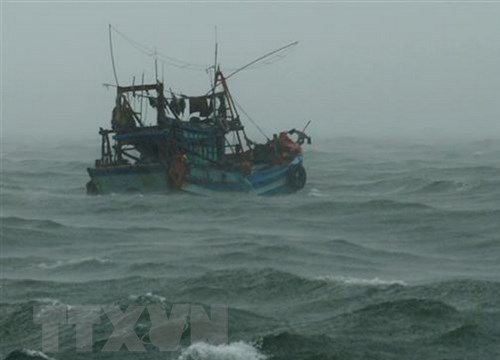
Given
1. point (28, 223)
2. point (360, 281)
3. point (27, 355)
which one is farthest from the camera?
point (28, 223)

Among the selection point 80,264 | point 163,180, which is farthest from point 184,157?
point 80,264

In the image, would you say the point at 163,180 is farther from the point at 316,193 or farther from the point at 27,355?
the point at 27,355

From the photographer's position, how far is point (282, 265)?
1307 inches

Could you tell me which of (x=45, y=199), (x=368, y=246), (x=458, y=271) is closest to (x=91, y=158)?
(x=45, y=199)

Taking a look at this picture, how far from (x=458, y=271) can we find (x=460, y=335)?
27.8 feet

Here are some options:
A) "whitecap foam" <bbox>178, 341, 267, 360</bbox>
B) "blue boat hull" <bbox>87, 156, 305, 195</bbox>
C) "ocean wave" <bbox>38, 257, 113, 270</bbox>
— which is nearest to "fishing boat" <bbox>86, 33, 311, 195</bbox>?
"blue boat hull" <bbox>87, 156, 305, 195</bbox>

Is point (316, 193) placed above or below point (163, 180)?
below

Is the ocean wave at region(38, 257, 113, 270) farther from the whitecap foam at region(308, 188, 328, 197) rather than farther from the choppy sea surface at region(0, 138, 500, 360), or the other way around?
the whitecap foam at region(308, 188, 328, 197)

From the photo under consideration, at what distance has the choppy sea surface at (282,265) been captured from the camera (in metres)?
23.4

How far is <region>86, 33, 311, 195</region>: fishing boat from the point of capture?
177 feet

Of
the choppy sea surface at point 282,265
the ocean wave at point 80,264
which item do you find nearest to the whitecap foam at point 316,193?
the choppy sea surface at point 282,265

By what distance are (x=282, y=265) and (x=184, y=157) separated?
2105 centimetres

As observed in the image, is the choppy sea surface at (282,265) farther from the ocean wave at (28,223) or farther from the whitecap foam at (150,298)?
the ocean wave at (28,223)

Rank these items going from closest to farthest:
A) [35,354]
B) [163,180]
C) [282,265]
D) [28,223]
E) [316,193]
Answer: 1. [35,354]
2. [282,265]
3. [28,223]
4. [163,180]
5. [316,193]
